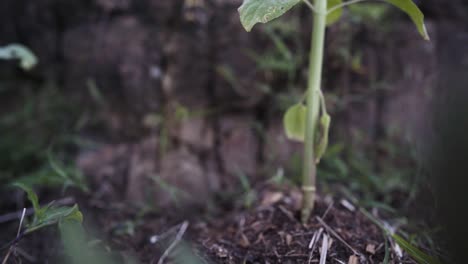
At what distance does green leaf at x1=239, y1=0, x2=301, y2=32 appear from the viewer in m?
0.85

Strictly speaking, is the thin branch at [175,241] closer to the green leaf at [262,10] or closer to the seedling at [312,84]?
the seedling at [312,84]

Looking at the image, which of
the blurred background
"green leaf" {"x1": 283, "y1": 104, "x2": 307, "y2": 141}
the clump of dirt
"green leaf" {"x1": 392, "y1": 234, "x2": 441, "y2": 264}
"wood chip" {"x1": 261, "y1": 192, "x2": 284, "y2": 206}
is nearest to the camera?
"green leaf" {"x1": 392, "y1": 234, "x2": 441, "y2": 264}

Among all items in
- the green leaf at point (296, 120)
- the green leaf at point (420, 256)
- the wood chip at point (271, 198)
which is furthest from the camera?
the wood chip at point (271, 198)

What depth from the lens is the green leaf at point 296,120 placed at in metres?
1.09

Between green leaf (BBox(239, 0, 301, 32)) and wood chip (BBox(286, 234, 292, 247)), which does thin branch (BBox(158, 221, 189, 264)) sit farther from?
green leaf (BBox(239, 0, 301, 32))

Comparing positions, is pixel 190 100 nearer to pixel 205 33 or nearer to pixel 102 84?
pixel 205 33

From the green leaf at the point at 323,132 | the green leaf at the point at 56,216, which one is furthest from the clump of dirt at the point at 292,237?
the green leaf at the point at 56,216

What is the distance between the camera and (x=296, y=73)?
170 cm

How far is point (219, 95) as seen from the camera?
175cm

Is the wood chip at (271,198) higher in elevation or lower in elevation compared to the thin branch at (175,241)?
higher

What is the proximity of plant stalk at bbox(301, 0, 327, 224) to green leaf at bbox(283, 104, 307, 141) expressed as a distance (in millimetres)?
72

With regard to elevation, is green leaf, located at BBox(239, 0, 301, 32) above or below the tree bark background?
above

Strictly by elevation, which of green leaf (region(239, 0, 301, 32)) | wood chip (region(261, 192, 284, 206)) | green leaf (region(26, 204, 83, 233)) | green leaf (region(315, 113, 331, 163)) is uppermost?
green leaf (region(239, 0, 301, 32))

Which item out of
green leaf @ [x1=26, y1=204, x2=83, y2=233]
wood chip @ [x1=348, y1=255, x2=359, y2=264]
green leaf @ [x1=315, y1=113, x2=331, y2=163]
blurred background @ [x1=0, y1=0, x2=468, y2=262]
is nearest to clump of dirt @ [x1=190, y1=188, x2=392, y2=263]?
wood chip @ [x1=348, y1=255, x2=359, y2=264]
